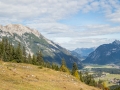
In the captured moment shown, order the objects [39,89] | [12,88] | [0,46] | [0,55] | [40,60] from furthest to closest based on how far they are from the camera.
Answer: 1. [40,60]
2. [0,46]
3. [0,55]
4. [39,89]
5. [12,88]

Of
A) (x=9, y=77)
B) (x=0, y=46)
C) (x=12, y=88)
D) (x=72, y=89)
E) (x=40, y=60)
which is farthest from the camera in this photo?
(x=40, y=60)

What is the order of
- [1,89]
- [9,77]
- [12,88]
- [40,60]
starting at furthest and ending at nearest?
[40,60]
[9,77]
[12,88]
[1,89]

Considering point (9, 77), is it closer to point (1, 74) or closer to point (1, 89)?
point (1, 74)

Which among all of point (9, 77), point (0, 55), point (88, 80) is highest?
point (0, 55)

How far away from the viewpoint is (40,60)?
160000mm

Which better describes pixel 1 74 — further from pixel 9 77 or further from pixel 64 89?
pixel 64 89

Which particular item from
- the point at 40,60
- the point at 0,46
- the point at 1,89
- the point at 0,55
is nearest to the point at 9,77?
the point at 1,89

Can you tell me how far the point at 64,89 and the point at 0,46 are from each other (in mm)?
101679

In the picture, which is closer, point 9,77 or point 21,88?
point 21,88

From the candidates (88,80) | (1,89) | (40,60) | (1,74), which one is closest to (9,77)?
(1,74)

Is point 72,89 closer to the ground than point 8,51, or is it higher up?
closer to the ground

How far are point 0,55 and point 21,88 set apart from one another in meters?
99.5

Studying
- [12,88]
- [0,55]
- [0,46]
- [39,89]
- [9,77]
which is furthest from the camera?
[0,46]

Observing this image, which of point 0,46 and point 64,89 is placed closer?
point 64,89
